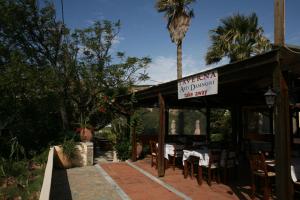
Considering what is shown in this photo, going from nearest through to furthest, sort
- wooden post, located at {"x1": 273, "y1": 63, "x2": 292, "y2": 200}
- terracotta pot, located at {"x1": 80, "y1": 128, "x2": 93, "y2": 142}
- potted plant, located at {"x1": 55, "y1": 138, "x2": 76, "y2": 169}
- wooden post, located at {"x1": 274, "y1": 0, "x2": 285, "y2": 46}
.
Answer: wooden post, located at {"x1": 273, "y1": 63, "x2": 292, "y2": 200}
wooden post, located at {"x1": 274, "y1": 0, "x2": 285, "y2": 46}
potted plant, located at {"x1": 55, "y1": 138, "x2": 76, "y2": 169}
terracotta pot, located at {"x1": 80, "y1": 128, "x2": 93, "y2": 142}

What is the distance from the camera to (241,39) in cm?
1370

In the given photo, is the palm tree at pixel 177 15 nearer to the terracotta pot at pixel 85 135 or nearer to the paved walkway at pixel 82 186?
the terracotta pot at pixel 85 135

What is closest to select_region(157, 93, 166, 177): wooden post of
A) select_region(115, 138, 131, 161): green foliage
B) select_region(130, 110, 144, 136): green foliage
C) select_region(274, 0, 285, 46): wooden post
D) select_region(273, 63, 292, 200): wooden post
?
select_region(130, 110, 144, 136): green foliage

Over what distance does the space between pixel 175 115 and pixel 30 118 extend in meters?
7.95

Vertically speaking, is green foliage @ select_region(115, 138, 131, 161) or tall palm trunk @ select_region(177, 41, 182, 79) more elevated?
tall palm trunk @ select_region(177, 41, 182, 79)

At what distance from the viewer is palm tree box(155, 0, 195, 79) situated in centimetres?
1599

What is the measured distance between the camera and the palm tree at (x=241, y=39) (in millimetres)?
13516

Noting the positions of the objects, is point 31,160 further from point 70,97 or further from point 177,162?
point 177,162

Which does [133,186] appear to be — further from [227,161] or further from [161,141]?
[227,161]

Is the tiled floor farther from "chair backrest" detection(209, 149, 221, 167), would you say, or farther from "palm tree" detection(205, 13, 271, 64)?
"palm tree" detection(205, 13, 271, 64)

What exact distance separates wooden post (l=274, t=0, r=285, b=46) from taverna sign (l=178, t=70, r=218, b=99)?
4.57 ft

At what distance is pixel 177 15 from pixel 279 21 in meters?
10.9

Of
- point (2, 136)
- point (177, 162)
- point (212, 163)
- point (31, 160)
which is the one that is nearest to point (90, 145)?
point (31, 160)

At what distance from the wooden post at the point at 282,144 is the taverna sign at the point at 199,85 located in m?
1.76
